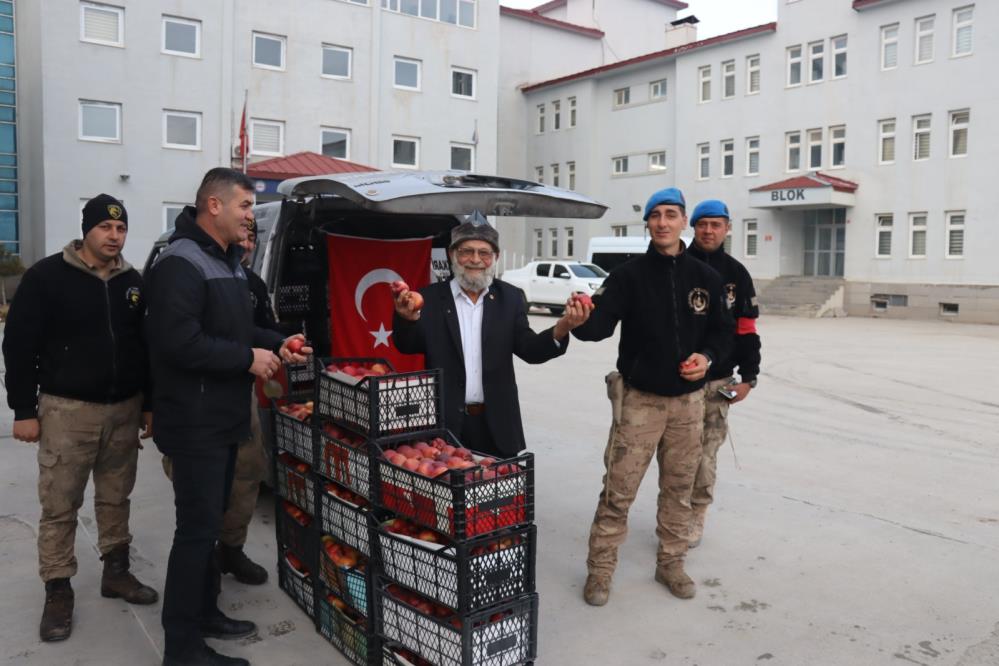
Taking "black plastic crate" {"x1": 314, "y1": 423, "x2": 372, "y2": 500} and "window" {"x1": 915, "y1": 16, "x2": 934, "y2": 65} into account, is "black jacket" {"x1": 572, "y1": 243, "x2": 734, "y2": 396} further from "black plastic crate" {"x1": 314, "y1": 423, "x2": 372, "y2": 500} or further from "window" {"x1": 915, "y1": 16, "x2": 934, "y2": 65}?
"window" {"x1": 915, "y1": 16, "x2": 934, "y2": 65}

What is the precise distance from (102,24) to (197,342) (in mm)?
27703

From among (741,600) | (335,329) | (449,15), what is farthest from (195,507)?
(449,15)

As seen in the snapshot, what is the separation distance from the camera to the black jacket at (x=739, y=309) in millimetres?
5125

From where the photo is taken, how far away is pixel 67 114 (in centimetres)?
→ 2616

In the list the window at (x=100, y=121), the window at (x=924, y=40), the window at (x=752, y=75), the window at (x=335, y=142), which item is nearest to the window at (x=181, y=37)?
the window at (x=100, y=121)

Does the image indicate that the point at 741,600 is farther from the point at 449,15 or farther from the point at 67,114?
the point at 449,15

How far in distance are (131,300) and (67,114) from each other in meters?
25.9

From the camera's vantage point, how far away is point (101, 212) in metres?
3.92

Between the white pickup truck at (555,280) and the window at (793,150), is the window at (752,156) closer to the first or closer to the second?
the window at (793,150)

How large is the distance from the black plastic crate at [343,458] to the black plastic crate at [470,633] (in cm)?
47

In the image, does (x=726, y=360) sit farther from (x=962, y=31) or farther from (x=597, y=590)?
(x=962, y=31)

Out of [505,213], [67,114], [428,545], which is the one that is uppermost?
[67,114]

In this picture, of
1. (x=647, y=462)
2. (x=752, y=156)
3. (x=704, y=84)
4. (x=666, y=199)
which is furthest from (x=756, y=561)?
(x=704, y=84)

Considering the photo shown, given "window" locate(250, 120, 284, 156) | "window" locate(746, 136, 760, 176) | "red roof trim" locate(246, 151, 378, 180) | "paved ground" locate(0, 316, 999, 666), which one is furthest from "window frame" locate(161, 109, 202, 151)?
"paved ground" locate(0, 316, 999, 666)
